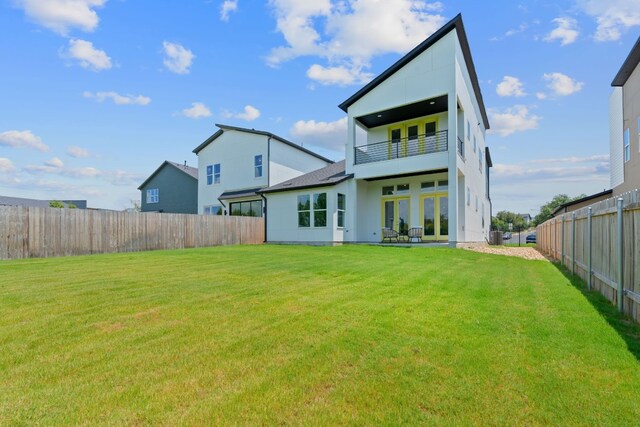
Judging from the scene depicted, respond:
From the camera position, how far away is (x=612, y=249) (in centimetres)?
552

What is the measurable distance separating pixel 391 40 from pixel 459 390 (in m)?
16.3

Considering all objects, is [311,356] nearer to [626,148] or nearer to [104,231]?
[104,231]

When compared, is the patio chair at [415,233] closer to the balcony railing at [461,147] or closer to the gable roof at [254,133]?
the balcony railing at [461,147]

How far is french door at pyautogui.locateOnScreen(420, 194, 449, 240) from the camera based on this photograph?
17.1 meters

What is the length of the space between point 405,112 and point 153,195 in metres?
26.2

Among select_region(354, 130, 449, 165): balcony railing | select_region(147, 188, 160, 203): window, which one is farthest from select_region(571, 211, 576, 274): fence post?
select_region(147, 188, 160, 203): window

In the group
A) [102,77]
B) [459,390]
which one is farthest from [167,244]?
[459,390]

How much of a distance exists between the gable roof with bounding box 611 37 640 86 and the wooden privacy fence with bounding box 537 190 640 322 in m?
10.7

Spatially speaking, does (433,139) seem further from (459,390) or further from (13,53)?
(13,53)

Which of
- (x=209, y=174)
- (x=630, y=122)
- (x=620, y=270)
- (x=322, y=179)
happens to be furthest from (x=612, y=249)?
(x=209, y=174)

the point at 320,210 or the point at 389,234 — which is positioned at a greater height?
the point at 320,210

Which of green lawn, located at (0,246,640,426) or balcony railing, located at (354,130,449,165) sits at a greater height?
balcony railing, located at (354,130,449,165)

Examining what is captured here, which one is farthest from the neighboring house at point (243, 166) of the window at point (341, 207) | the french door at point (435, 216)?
the french door at point (435, 216)

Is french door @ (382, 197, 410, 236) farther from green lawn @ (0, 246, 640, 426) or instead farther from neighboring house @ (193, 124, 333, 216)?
green lawn @ (0, 246, 640, 426)
